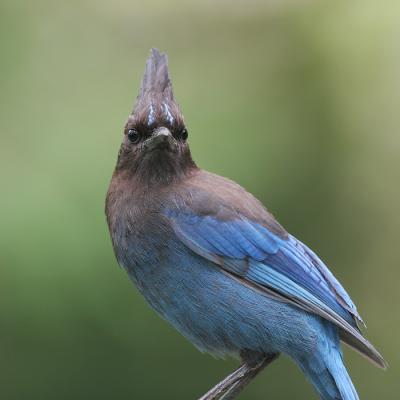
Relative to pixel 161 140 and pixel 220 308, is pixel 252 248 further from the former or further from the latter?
pixel 161 140

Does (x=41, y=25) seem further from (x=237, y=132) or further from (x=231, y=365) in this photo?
(x=231, y=365)

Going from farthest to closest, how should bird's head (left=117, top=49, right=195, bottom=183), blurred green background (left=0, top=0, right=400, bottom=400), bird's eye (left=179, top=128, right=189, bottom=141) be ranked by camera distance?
1. blurred green background (left=0, top=0, right=400, bottom=400)
2. bird's eye (left=179, top=128, right=189, bottom=141)
3. bird's head (left=117, top=49, right=195, bottom=183)

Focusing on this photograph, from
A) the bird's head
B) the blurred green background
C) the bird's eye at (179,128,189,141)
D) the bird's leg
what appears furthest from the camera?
the blurred green background

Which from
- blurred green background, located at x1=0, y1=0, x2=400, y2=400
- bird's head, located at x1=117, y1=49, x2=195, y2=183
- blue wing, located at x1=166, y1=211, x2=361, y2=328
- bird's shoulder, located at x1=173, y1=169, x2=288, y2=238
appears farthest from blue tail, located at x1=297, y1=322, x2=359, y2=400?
blurred green background, located at x1=0, y1=0, x2=400, y2=400

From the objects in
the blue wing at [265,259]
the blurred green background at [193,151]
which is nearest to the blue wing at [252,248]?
the blue wing at [265,259]

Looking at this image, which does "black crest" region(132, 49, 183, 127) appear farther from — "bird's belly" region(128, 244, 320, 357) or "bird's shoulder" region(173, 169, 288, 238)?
"bird's belly" region(128, 244, 320, 357)

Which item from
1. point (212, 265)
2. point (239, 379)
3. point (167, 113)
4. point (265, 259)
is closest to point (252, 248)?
point (265, 259)
